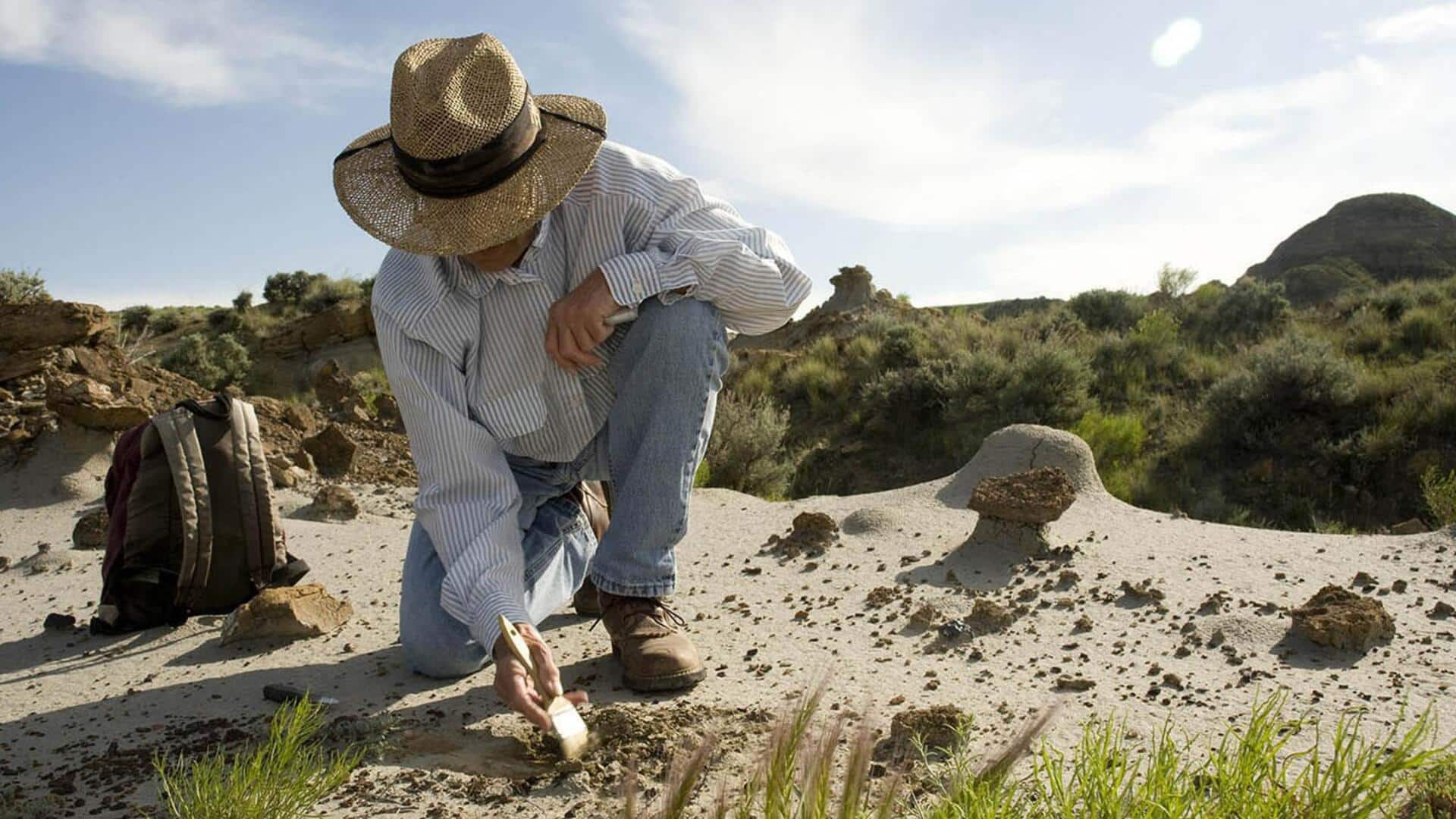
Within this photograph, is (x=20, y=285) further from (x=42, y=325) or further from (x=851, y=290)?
(x=851, y=290)

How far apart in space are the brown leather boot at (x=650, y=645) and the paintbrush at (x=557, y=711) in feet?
1.63

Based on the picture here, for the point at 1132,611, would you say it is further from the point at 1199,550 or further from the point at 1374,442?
the point at 1374,442

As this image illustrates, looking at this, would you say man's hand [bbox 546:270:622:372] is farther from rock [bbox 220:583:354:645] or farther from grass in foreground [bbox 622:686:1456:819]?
rock [bbox 220:583:354:645]

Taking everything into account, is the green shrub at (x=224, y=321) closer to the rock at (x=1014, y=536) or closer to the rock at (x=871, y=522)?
the rock at (x=871, y=522)

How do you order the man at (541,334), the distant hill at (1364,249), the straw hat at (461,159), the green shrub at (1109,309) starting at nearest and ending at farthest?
the straw hat at (461,159)
the man at (541,334)
the green shrub at (1109,309)
the distant hill at (1364,249)

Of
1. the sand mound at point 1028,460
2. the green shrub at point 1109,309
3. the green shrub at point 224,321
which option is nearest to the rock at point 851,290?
the green shrub at point 1109,309

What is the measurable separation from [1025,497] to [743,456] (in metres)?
4.56

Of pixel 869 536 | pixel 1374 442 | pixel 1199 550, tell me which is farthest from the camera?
pixel 1374 442

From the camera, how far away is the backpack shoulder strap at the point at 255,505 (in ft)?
12.4

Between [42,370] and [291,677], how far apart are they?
4.98 meters

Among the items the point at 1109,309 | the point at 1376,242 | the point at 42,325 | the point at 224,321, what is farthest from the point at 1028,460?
the point at 224,321

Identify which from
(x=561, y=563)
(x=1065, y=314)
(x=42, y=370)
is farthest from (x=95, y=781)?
(x=1065, y=314)

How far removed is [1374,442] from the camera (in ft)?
29.7

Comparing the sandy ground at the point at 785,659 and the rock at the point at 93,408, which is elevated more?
the rock at the point at 93,408
